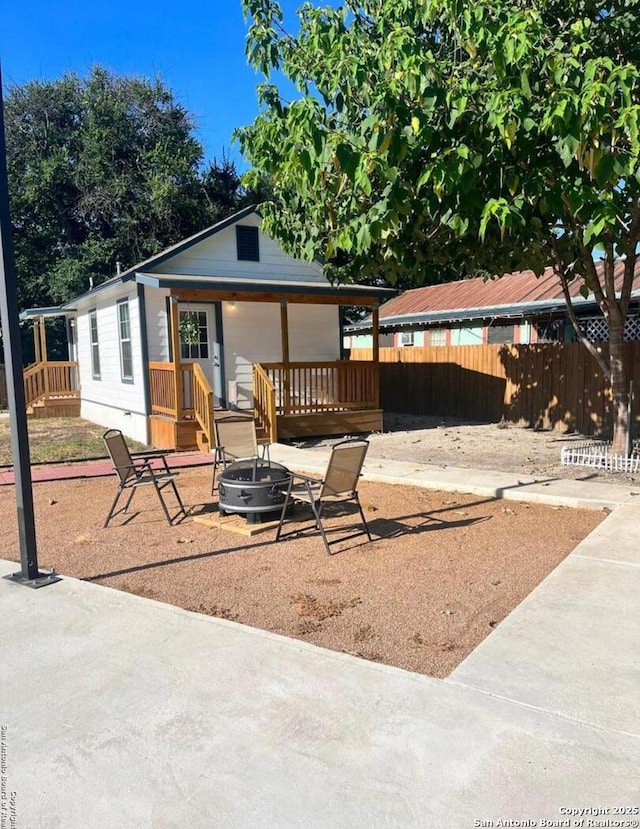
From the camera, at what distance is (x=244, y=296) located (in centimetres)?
1188

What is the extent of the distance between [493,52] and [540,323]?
1227 cm

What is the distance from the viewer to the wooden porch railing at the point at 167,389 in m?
11.5

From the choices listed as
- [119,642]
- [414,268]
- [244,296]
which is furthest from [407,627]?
[244,296]

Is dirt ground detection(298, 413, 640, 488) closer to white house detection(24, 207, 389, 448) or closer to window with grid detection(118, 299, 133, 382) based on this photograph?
white house detection(24, 207, 389, 448)

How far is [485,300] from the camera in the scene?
60.4 ft

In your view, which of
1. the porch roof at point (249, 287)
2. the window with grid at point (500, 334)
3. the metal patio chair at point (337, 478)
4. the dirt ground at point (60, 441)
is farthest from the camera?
the window with grid at point (500, 334)

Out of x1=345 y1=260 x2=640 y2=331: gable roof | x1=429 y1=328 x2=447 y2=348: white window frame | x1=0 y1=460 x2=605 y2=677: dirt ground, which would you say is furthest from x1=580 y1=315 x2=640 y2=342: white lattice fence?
x1=0 y1=460 x2=605 y2=677: dirt ground

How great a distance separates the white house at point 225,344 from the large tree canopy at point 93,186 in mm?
12896

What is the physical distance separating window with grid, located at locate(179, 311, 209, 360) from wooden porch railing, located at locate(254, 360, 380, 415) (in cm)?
149

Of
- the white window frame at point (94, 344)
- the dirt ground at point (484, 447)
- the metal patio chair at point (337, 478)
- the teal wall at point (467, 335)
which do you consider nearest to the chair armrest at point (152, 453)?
the dirt ground at point (484, 447)

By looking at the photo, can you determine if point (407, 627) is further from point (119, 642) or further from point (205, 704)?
point (119, 642)

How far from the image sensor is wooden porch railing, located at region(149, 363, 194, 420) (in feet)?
37.7

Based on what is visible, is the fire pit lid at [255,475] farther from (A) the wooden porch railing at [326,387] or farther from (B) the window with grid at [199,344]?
(B) the window with grid at [199,344]

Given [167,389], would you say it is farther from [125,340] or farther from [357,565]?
[357,565]
